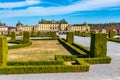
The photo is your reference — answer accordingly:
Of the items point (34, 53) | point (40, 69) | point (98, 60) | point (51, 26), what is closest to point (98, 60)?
point (98, 60)

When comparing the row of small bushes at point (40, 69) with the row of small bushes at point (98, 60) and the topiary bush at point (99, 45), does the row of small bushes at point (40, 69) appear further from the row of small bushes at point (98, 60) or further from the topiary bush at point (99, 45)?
the topiary bush at point (99, 45)

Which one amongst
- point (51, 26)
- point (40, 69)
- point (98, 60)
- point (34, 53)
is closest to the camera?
point (40, 69)

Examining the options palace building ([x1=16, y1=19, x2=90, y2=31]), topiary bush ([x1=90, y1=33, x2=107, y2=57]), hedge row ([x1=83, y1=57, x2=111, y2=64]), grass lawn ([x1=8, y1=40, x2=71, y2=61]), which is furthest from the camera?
palace building ([x1=16, y1=19, x2=90, y2=31])

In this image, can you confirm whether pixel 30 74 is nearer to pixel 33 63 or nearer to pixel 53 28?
pixel 33 63

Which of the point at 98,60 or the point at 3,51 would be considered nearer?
the point at 3,51

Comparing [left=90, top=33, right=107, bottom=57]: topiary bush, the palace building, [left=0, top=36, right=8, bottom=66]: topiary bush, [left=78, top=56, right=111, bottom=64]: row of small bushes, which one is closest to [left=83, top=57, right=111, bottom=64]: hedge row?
[left=78, top=56, right=111, bottom=64]: row of small bushes

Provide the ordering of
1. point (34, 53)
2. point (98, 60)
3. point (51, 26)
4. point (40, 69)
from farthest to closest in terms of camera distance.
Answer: point (51, 26) → point (34, 53) → point (98, 60) → point (40, 69)

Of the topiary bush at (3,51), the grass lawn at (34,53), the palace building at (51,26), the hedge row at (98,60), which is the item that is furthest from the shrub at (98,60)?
the palace building at (51,26)

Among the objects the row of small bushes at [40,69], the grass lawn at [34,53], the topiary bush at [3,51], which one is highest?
the topiary bush at [3,51]

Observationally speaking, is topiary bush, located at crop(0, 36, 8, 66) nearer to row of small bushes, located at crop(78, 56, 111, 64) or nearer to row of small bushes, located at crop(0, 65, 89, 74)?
row of small bushes, located at crop(0, 65, 89, 74)

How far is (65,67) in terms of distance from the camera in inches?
410

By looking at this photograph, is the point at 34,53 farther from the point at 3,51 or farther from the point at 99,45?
the point at 3,51

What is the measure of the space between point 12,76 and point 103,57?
5.48 meters

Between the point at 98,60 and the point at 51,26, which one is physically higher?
the point at 51,26
